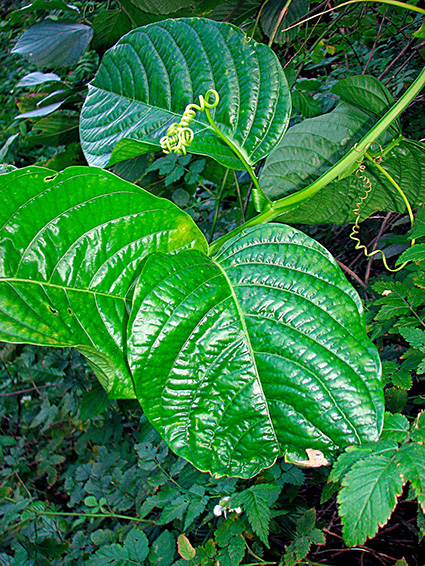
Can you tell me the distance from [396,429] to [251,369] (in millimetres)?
188

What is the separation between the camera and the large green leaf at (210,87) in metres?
0.59

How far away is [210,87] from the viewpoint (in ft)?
1.95

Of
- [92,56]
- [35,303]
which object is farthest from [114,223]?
[92,56]

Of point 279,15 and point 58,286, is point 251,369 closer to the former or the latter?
point 58,286

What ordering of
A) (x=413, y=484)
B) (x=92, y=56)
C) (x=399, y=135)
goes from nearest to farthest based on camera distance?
(x=413, y=484) → (x=399, y=135) → (x=92, y=56)

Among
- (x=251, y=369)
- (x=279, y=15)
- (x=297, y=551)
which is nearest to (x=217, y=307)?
(x=251, y=369)

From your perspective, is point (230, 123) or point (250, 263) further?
point (230, 123)

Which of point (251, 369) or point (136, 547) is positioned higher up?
point (251, 369)

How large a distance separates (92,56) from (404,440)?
11.9ft

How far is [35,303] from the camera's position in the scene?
1.34ft

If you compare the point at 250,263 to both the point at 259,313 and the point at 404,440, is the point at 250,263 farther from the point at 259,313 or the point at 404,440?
the point at 404,440

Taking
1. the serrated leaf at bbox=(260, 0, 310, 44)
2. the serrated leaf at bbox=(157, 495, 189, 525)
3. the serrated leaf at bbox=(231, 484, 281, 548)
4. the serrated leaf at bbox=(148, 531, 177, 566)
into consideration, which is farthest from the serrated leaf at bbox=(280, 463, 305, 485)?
the serrated leaf at bbox=(260, 0, 310, 44)

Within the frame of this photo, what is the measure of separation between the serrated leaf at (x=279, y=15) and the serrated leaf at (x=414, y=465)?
86 centimetres

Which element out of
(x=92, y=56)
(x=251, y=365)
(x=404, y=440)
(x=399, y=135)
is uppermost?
(x=92, y=56)
